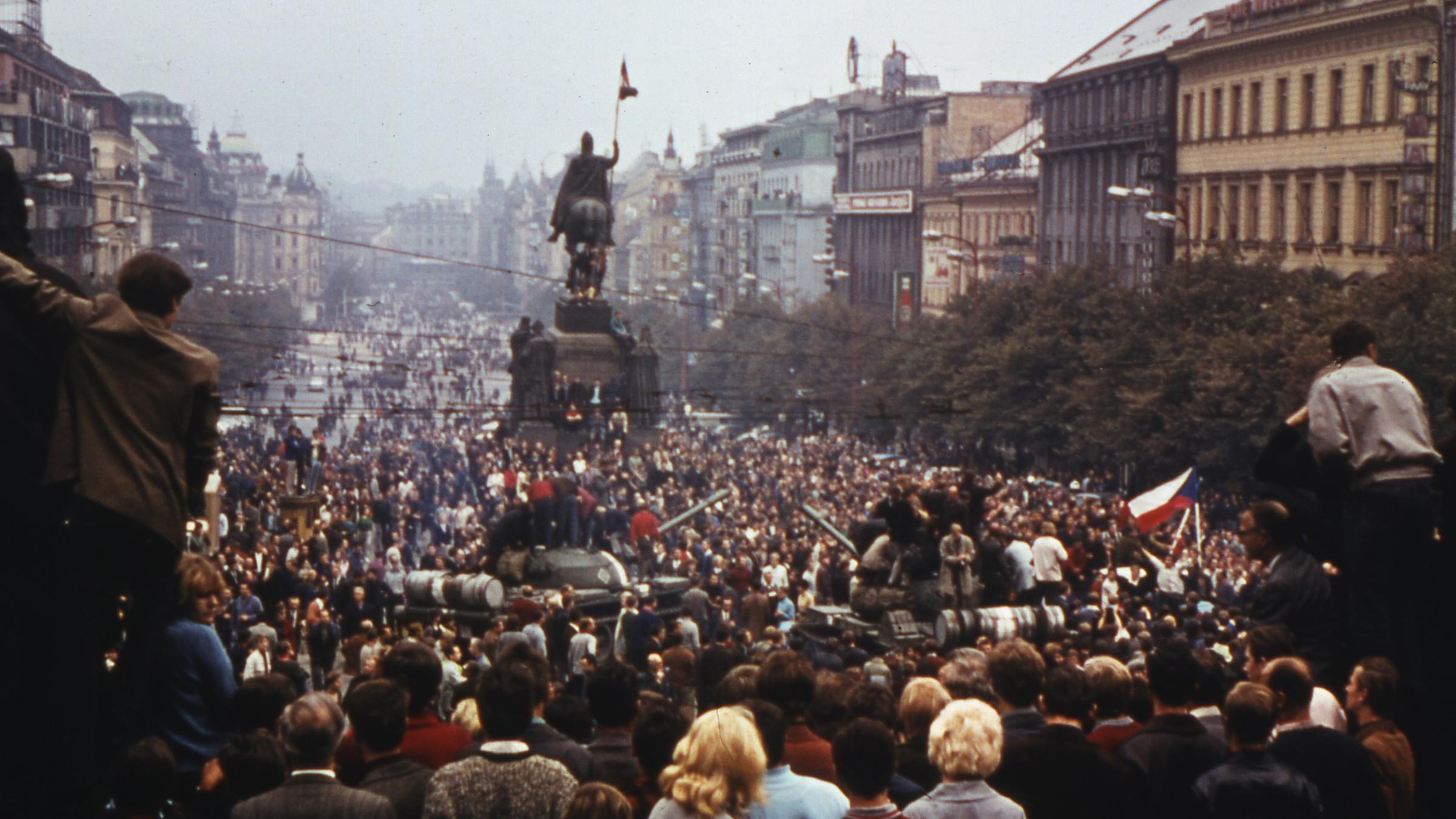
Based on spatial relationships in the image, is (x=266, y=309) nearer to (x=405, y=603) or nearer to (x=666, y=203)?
(x=666, y=203)

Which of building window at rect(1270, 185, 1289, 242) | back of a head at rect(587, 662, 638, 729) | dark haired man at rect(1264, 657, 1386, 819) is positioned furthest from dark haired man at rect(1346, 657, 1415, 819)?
building window at rect(1270, 185, 1289, 242)

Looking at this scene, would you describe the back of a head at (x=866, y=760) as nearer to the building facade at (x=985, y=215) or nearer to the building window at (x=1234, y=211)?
the building window at (x=1234, y=211)

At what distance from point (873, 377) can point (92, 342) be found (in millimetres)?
68360

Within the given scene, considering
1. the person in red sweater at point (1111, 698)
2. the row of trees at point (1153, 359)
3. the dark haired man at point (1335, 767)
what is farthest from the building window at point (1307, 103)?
the dark haired man at point (1335, 767)

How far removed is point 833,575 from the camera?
23.0m

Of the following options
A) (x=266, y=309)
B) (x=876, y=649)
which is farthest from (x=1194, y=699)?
(x=266, y=309)

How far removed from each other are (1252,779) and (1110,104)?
71253mm

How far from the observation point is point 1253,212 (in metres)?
61.2

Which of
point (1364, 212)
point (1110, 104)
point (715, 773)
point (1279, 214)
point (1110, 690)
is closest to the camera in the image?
point (715, 773)

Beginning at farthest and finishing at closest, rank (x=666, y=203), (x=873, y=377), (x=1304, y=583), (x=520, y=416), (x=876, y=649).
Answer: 1. (x=666, y=203)
2. (x=873, y=377)
3. (x=520, y=416)
4. (x=876, y=649)
5. (x=1304, y=583)

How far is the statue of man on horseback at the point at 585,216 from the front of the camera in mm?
53031

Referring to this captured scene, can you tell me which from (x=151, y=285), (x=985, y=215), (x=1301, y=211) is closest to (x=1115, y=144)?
(x=1301, y=211)

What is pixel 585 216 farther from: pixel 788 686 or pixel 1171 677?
pixel 1171 677

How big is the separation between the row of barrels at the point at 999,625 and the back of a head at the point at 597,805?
8.86 metres
